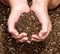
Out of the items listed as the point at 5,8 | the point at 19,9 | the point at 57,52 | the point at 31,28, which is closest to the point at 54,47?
the point at 57,52

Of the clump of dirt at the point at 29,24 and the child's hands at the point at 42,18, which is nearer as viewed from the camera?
the child's hands at the point at 42,18

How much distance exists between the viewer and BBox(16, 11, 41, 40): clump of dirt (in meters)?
1.27

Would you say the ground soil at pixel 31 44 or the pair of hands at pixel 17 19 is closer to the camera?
the pair of hands at pixel 17 19

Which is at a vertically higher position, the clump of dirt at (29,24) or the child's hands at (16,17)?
the child's hands at (16,17)

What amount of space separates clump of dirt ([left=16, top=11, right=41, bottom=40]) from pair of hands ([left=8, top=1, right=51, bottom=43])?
7cm

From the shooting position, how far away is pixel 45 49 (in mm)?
1275

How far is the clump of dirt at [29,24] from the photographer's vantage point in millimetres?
1266

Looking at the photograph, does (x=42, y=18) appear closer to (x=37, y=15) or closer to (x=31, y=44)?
(x=37, y=15)

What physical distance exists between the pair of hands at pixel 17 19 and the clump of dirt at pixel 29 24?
0.22 feet

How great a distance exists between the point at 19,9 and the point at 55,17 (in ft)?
0.98

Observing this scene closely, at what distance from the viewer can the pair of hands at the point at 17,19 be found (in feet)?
Result: 3.73

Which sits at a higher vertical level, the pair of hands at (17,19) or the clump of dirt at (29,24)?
the pair of hands at (17,19)

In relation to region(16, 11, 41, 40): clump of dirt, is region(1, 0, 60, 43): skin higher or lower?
higher

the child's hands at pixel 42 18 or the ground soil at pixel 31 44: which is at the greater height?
the child's hands at pixel 42 18
